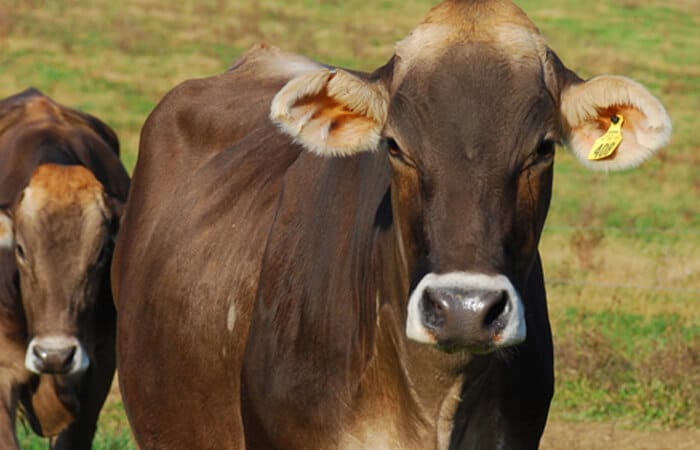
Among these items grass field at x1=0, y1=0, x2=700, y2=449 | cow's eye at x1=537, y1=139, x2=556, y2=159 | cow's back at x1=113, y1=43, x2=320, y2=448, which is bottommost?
grass field at x1=0, y1=0, x2=700, y2=449

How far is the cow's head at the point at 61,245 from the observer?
8625 millimetres

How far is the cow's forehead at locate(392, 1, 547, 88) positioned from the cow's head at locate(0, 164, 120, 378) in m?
4.59

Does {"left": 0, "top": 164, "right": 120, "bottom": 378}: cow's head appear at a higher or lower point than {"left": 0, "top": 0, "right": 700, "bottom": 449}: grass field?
higher

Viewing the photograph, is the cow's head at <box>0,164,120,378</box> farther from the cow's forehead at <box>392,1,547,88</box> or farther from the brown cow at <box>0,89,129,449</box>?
the cow's forehead at <box>392,1,547,88</box>

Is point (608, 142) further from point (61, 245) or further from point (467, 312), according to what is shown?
point (61, 245)

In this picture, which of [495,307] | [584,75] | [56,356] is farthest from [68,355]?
[584,75]

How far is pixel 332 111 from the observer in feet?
14.6

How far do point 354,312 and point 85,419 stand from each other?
4.49 m

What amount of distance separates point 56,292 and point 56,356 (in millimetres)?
521

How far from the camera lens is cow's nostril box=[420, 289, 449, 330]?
12.3 feet

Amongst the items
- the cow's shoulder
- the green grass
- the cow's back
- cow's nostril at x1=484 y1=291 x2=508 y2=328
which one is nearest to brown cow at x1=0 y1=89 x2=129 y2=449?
the cow's back

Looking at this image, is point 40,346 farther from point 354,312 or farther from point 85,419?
point 354,312

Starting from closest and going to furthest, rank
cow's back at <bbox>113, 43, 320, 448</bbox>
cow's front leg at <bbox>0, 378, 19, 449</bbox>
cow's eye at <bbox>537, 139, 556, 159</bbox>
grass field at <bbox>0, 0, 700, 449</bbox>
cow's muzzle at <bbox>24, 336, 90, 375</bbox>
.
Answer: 1. cow's eye at <bbox>537, 139, 556, 159</bbox>
2. cow's back at <bbox>113, 43, 320, 448</bbox>
3. cow's front leg at <bbox>0, 378, 19, 449</bbox>
4. cow's muzzle at <bbox>24, 336, 90, 375</bbox>
5. grass field at <bbox>0, 0, 700, 449</bbox>

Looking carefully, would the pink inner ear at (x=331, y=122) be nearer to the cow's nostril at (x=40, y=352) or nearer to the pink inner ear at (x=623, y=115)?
the pink inner ear at (x=623, y=115)
